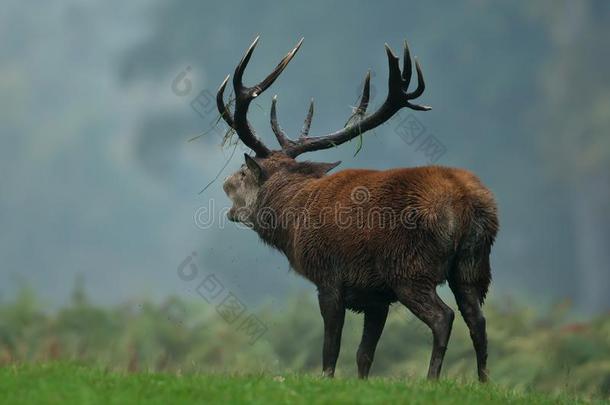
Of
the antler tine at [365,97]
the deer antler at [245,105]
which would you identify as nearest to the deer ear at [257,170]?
the deer antler at [245,105]

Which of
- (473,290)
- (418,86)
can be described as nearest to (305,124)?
(418,86)

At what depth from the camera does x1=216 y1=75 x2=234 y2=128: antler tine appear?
11.9m

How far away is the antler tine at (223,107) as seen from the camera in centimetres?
1194

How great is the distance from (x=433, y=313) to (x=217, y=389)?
7.92 ft

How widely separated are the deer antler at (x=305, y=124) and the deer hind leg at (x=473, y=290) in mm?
2433

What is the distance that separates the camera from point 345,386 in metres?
8.68

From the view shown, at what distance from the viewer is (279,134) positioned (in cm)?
1214

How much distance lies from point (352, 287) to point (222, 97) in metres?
3.22

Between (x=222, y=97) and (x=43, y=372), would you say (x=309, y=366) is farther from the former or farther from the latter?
(x=43, y=372)

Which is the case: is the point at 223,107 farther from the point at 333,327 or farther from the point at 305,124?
the point at 333,327

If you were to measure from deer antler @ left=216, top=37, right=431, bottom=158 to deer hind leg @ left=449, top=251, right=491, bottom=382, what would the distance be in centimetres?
243

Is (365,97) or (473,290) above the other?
(365,97)

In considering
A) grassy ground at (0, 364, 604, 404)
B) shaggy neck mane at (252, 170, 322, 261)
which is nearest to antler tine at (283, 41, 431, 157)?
shaggy neck mane at (252, 170, 322, 261)

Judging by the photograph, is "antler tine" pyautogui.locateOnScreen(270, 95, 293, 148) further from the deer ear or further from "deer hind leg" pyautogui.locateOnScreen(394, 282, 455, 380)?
"deer hind leg" pyautogui.locateOnScreen(394, 282, 455, 380)
